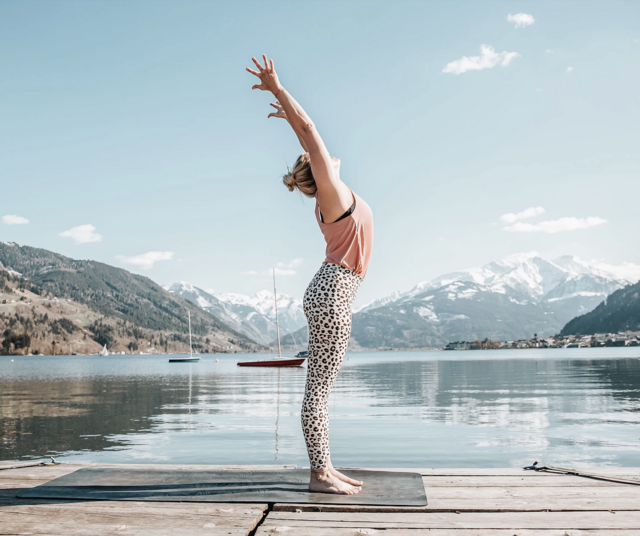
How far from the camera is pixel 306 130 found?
14.7 ft

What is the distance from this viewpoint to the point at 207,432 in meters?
19.3

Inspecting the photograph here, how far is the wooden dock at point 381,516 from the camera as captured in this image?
376cm

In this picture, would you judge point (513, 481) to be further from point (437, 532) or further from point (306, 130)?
point (306, 130)

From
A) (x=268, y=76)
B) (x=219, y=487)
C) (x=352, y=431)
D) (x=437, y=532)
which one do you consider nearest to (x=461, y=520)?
(x=437, y=532)

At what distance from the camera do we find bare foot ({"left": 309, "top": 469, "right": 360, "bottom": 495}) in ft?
15.3

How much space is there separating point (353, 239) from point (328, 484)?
2.06m

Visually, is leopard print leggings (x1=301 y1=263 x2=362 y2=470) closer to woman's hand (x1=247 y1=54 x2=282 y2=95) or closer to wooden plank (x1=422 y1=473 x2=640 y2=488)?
wooden plank (x1=422 y1=473 x2=640 y2=488)

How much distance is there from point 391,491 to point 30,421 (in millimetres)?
22364

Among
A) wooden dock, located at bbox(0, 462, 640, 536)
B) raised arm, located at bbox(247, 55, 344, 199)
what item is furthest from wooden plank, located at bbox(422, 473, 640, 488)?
raised arm, located at bbox(247, 55, 344, 199)

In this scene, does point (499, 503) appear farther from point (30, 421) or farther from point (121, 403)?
point (121, 403)

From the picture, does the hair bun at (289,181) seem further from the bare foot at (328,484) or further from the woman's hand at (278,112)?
the bare foot at (328,484)

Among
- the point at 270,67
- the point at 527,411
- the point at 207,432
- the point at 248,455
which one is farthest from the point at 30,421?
the point at 270,67

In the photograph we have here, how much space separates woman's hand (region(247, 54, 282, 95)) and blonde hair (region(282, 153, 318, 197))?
59cm

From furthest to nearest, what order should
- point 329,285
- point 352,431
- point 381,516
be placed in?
point 352,431 < point 329,285 < point 381,516
